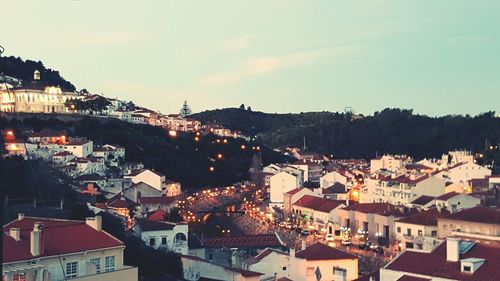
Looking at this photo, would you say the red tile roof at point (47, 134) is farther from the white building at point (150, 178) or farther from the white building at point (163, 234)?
the white building at point (163, 234)

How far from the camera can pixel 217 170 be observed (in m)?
53.2

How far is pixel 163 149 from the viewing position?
51500 millimetres

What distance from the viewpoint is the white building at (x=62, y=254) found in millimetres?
10578

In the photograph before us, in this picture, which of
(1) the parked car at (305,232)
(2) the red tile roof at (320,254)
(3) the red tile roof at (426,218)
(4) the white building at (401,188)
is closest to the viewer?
(2) the red tile roof at (320,254)

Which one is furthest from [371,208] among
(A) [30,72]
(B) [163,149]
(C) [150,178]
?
(A) [30,72]

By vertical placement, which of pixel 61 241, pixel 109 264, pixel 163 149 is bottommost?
pixel 109 264

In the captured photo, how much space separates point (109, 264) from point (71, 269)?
78cm

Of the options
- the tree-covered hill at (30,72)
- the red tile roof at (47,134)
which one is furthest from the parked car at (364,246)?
the tree-covered hill at (30,72)

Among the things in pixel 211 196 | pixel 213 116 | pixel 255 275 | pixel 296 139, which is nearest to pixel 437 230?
pixel 255 275

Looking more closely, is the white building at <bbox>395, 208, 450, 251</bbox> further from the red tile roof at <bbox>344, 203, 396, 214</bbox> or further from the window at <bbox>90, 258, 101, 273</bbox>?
the window at <bbox>90, 258, 101, 273</bbox>

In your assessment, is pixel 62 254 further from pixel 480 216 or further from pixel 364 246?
pixel 364 246

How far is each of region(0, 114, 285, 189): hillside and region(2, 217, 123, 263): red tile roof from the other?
3398 cm

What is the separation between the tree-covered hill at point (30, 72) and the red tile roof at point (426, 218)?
5325 cm

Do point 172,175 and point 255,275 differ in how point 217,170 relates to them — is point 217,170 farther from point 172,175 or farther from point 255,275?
point 255,275
